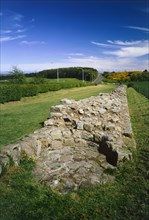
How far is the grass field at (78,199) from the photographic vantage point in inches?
173

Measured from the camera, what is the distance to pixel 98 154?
766 centimetres

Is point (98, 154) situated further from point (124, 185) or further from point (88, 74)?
point (88, 74)

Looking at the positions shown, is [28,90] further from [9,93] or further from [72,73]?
[72,73]

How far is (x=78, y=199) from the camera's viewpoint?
196 inches

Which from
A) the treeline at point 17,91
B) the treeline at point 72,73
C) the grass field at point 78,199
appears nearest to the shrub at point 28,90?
the treeline at point 17,91

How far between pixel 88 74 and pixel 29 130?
100m

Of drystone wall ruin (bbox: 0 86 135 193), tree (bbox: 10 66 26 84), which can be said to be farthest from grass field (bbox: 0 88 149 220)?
tree (bbox: 10 66 26 84)

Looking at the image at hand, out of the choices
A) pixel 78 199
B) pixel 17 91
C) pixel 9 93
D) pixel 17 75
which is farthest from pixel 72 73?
pixel 78 199

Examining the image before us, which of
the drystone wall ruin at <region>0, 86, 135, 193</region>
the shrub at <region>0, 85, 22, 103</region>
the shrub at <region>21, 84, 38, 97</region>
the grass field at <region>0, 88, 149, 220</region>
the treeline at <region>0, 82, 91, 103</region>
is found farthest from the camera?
the shrub at <region>21, 84, 38, 97</region>

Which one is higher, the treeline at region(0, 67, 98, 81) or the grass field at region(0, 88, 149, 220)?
the treeline at region(0, 67, 98, 81)

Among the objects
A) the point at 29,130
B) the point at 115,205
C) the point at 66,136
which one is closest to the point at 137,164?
the point at 115,205

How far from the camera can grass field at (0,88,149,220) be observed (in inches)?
173

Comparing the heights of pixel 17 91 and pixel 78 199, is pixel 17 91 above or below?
above

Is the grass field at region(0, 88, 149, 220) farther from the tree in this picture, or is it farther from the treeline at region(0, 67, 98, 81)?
the treeline at region(0, 67, 98, 81)
